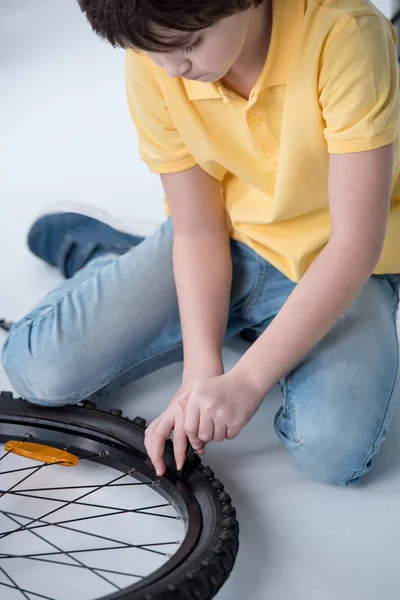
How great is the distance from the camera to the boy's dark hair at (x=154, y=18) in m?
0.89

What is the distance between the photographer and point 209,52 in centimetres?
96

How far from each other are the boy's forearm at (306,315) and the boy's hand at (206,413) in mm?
19

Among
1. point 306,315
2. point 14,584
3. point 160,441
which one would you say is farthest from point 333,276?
point 14,584

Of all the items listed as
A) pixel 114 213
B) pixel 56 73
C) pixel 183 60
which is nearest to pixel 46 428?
pixel 183 60

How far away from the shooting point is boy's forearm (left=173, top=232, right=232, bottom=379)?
121 cm

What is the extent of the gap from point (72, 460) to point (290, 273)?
38 cm

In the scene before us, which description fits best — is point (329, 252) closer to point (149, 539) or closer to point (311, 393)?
point (311, 393)

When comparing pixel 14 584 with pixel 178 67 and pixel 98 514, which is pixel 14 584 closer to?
pixel 98 514

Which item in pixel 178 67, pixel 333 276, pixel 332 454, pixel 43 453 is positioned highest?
pixel 178 67

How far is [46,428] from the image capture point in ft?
4.08

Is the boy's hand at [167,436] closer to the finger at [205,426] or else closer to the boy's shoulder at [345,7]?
the finger at [205,426]

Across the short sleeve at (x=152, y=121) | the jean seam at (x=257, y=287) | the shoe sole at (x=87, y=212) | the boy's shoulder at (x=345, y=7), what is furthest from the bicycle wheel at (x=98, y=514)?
the boy's shoulder at (x=345, y=7)

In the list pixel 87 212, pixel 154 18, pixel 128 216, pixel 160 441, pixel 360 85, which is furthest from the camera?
pixel 128 216

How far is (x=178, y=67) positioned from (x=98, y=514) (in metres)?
0.55
